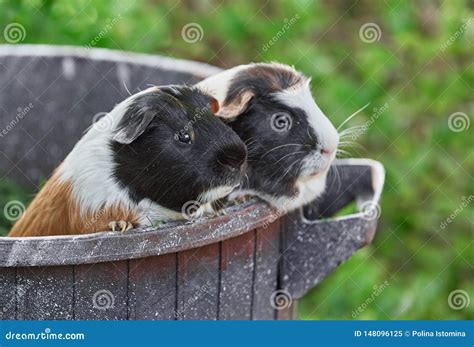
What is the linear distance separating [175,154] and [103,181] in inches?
6.1

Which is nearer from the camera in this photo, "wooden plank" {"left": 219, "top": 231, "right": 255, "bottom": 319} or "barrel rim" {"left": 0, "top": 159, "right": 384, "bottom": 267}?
"barrel rim" {"left": 0, "top": 159, "right": 384, "bottom": 267}

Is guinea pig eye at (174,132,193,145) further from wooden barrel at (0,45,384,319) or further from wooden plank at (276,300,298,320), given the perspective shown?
wooden plank at (276,300,298,320)

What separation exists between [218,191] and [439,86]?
1.84 metres

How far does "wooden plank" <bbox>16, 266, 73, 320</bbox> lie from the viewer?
170 centimetres

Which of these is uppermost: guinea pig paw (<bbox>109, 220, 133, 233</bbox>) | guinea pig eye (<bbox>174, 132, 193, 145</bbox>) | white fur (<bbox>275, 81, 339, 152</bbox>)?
white fur (<bbox>275, 81, 339, 152</bbox>)

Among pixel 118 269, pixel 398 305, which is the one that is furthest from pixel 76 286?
pixel 398 305

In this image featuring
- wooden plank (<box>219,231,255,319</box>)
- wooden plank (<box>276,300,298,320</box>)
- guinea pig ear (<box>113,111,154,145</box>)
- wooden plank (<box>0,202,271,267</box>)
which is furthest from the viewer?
wooden plank (<box>276,300,298,320</box>)

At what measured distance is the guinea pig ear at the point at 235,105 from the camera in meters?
1.94

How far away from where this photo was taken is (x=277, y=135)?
199cm

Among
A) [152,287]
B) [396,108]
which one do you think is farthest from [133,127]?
[396,108]

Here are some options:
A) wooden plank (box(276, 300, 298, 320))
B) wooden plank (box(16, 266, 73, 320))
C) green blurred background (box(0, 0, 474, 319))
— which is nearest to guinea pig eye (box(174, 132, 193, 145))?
wooden plank (box(16, 266, 73, 320))

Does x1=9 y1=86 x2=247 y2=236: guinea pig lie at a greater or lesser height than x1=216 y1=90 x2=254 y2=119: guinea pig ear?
lesser

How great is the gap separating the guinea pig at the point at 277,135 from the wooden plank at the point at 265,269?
0.08 m

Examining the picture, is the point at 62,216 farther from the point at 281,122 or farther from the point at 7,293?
the point at 281,122
